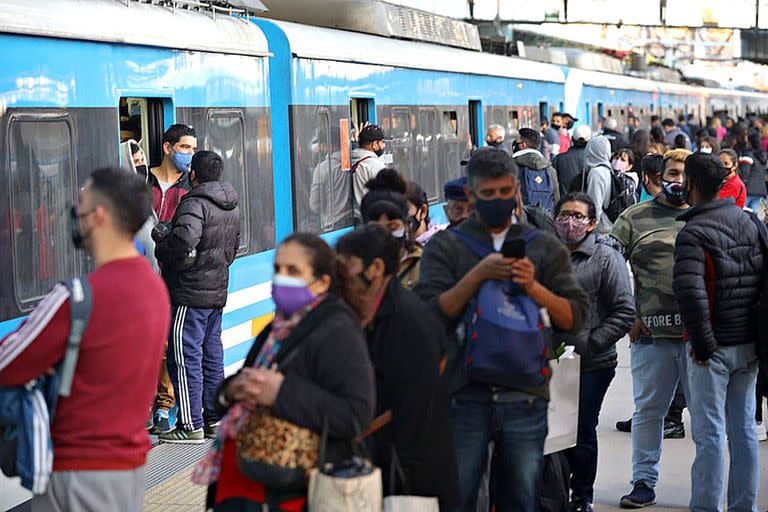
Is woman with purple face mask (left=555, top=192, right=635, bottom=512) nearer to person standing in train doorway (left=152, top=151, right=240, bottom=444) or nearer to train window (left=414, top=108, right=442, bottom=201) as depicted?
person standing in train doorway (left=152, top=151, right=240, bottom=444)

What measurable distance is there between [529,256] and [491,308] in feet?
0.92

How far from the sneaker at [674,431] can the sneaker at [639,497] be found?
1.72m

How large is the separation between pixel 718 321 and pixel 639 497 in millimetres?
1224

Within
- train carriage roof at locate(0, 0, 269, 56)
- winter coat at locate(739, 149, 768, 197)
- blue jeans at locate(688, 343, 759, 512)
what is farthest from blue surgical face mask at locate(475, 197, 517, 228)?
winter coat at locate(739, 149, 768, 197)

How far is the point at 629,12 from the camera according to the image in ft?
102

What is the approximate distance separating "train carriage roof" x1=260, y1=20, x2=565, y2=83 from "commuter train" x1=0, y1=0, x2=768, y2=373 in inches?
0.9

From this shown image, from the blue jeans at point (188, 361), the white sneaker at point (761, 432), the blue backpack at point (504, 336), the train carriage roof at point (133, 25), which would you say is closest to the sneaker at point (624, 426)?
the white sneaker at point (761, 432)

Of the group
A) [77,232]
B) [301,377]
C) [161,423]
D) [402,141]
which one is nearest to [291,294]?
[301,377]

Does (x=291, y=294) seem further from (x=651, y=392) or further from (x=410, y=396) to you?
(x=651, y=392)

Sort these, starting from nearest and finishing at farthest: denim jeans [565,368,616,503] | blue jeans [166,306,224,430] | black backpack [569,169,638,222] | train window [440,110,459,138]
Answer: denim jeans [565,368,616,503] < blue jeans [166,306,224,430] < black backpack [569,169,638,222] < train window [440,110,459,138]

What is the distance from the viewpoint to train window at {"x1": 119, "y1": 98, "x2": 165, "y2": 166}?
8.59 metres

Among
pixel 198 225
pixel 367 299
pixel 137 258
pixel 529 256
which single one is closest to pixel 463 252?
pixel 529 256

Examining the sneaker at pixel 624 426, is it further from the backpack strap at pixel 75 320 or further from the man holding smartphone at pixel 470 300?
the backpack strap at pixel 75 320

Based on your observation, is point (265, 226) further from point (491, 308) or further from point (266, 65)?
point (491, 308)
